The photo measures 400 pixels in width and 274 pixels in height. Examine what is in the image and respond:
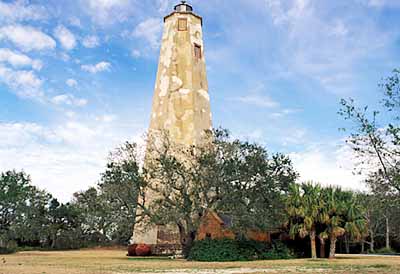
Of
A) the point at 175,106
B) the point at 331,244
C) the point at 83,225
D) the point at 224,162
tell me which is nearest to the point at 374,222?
the point at 331,244

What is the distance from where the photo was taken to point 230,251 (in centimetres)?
2716

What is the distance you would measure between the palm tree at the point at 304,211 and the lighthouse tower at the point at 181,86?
32.0ft

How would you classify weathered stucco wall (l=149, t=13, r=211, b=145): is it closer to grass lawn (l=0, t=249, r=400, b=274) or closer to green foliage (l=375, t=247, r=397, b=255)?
grass lawn (l=0, t=249, r=400, b=274)

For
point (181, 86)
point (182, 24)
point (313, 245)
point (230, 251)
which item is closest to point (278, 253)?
point (313, 245)

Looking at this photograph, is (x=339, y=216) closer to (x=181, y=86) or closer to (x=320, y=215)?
(x=320, y=215)

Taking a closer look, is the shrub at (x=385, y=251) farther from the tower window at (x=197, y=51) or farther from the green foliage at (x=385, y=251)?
the tower window at (x=197, y=51)

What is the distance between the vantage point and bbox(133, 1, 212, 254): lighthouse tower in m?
38.0

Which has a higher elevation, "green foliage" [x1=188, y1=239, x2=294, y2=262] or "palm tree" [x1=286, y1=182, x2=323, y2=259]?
"palm tree" [x1=286, y1=182, x2=323, y2=259]

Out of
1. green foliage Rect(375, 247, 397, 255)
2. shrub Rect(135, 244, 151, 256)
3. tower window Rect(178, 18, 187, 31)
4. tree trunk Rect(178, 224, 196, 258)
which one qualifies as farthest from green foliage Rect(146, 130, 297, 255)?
green foliage Rect(375, 247, 397, 255)

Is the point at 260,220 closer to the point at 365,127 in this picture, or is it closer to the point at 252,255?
the point at 252,255

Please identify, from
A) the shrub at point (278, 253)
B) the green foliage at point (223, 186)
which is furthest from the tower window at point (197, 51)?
the shrub at point (278, 253)

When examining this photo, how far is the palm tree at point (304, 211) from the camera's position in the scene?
2953 cm

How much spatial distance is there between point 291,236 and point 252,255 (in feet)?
11.4

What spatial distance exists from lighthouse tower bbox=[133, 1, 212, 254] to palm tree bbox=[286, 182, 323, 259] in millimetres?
9746
